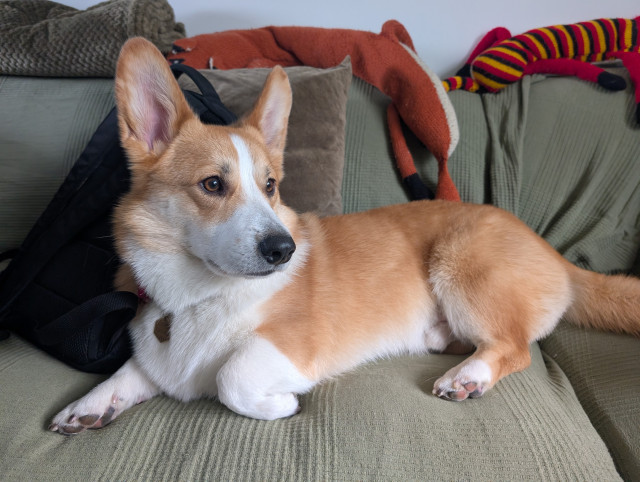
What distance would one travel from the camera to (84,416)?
3.19 feet

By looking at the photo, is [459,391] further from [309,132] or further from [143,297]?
[309,132]

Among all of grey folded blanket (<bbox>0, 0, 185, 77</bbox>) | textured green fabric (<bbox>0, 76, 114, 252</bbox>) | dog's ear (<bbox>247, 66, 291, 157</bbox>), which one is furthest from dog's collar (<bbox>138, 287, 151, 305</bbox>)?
grey folded blanket (<bbox>0, 0, 185, 77</bbox>)

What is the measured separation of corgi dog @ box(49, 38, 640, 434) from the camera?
103 cm

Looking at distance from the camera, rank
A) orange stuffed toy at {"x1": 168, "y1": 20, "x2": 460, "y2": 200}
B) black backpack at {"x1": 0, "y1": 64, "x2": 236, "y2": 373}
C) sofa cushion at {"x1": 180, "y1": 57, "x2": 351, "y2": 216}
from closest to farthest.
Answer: black backpack at {"x1": 0, "y1": 64, "x2": 236, "y2": 373} < sofa cushion at {"x1": 180, "y1": 57, "x2": 351, "y2": 216} < orange stuffed toy at {"x1": 168, "y1": 20, "x2": 460, "y2": 200}

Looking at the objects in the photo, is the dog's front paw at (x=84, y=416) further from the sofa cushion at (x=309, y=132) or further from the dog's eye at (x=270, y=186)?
the sofa cushion at (x=309, y=132)

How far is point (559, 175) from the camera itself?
A: 1.89 metres

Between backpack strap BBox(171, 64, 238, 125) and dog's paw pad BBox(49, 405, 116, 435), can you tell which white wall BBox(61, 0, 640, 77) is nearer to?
backpack strap BBox(171, 64, 238, 125)

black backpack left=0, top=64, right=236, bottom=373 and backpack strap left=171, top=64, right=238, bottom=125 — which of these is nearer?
black backpack left=0, top=64, right=236, bottom=373

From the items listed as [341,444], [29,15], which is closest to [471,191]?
[341,444]

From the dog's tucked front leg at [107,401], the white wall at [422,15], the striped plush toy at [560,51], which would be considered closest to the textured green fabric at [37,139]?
the white wall at [422,15]

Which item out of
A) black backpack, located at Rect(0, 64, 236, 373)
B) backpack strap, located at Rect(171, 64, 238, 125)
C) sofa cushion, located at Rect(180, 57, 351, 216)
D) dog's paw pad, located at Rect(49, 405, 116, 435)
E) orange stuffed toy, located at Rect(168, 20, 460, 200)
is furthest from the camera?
orange stuffed toy, located at Rect(168, 20, 460, 200)

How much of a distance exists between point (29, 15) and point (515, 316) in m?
2.36

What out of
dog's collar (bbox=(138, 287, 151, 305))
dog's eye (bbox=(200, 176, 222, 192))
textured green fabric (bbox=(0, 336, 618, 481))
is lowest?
textured green fabric (bbox=(0, 336, 618, 481))

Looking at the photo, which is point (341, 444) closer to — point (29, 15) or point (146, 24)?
point (146, 24)
